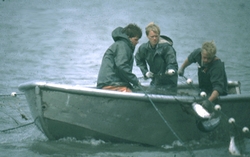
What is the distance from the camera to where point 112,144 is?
26.7 ft

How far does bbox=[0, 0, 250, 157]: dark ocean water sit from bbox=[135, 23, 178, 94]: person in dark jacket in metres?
1.02

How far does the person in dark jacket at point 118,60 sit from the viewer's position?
26.1 ft

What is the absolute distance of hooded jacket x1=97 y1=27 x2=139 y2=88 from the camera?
25.9ft

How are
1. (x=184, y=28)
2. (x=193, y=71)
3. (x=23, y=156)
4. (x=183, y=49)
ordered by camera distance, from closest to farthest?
(x=23, y=156), (x=193, y=71), (x=183, y=49), (x=184, y=28)

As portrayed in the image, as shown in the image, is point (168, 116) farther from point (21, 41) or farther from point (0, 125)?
point (21, 41)

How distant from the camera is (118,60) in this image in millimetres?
7910

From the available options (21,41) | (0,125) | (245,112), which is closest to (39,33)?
(21,41)

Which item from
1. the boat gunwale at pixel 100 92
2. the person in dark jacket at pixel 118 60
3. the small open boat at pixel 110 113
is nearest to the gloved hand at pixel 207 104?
the small open boat at pixel 110 113

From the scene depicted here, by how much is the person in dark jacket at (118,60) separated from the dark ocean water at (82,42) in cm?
83

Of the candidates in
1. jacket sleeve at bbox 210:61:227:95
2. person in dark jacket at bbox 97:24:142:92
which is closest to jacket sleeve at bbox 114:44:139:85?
person in dark jacket at bbox 97:24:142:92

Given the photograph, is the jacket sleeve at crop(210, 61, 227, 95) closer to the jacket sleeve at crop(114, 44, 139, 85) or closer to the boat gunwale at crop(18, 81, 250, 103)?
the boat gunwale at crop(18, 81, 250, 103)

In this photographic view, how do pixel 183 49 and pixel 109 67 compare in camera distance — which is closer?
pixel 109 67

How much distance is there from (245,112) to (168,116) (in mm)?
1562

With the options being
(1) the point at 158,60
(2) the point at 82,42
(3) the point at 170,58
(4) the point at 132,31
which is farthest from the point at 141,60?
(2) the point at 82,42
